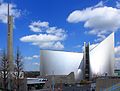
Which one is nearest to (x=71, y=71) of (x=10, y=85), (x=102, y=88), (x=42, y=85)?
(x=42, y=85)

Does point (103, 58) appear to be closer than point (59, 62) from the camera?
Yes

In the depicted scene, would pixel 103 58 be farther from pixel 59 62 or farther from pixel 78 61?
pixel 59 62

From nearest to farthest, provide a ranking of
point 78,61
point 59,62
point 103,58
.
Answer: point 103,58 < point 59,62 < point 78,61

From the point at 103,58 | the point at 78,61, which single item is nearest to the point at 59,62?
the point at 78,61

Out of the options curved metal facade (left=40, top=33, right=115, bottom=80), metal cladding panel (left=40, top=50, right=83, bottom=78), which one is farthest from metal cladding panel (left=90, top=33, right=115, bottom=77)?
metal cladding panel (left=40, top=50, right=83, bottom=78)

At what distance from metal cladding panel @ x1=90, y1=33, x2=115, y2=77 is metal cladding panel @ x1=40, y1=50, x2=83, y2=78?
425 centimetres

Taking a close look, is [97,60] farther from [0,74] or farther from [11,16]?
[0,74]

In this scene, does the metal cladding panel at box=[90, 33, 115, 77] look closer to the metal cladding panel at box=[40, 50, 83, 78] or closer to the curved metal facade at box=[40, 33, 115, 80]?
the curved metal facade at box=[40, 33, 115, 80]

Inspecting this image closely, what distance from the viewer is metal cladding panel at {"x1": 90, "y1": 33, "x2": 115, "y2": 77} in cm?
7262

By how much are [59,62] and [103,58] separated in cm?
1121

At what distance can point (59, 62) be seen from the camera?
74625mm

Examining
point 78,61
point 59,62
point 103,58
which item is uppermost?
point 103,58

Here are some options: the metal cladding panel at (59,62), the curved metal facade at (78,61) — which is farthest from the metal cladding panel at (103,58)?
the metal cladding panel at (59,62)

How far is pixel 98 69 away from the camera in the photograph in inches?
2906
